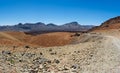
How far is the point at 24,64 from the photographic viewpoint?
1930cm

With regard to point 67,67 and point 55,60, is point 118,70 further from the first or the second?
point 55,60

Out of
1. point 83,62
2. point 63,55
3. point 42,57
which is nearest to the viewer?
point 83,62

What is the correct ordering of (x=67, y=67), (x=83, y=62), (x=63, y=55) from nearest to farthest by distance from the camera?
(x=67, y=67), (x=83, y=62), (x=63, y=55)

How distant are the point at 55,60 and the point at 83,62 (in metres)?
2.09

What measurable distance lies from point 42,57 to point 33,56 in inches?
27.8

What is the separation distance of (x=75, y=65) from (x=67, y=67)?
0.71m

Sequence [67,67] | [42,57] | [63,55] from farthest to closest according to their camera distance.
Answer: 1. [63,55]
2. [42,57]
3. [67,67]

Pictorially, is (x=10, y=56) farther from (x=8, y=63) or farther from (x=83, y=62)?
(x=83, y=62)

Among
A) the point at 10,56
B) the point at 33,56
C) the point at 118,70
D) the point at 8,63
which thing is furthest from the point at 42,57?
the point at 118,70

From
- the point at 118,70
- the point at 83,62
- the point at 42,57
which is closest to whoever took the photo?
the point at 118,70

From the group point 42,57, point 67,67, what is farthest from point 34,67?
point 42,57

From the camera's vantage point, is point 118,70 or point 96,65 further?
point 96,65

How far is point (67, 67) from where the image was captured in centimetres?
1912

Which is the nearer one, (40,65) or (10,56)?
(40,65)
